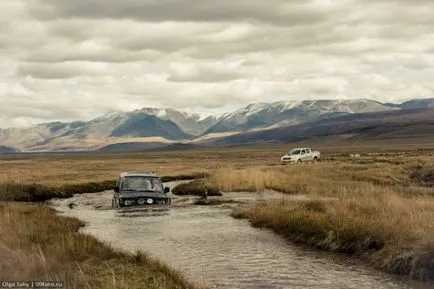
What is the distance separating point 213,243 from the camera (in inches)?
771

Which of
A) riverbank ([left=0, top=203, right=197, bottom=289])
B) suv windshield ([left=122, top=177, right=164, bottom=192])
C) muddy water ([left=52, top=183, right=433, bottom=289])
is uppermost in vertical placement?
suv windshield ([left=122, top=177, right=164, bottom=192])

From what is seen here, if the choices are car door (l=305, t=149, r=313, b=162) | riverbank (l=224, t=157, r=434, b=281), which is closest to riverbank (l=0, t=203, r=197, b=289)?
riverbank (l=224, t=157, r=434, b=281)

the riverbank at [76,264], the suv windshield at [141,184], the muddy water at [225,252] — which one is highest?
the suv windshield at [141,184]

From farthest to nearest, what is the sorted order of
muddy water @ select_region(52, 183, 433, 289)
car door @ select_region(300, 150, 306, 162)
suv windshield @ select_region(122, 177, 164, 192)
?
1. car door @ select_region(300, 150, 306, 162)
2. suv windshield @ select_region(122, 177, 164, 192)
3. muddy water @ select_region(52, 183, 433, 289)

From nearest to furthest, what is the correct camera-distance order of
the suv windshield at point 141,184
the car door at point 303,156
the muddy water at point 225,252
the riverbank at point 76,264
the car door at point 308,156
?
the riverbank at point 76,264 → the muddy water at point 225,252 → the suv windshield at point 141,184 → the car door at point 303,156 → the car door at point 308,156

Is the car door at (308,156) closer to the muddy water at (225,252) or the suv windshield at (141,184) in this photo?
the suv windshield at (141,184)

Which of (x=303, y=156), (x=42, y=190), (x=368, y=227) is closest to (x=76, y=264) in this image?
(x=368, y=227)

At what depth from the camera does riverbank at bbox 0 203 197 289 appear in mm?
11945

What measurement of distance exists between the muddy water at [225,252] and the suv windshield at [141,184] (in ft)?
5.35

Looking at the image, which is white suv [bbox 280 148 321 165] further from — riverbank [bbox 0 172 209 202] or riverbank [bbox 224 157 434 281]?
riverbank [bbox 224 157 434 281]

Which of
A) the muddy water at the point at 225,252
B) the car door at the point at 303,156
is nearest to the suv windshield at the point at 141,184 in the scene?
the muddy water at the point at 225,252

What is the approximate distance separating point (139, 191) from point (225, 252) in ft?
39.7

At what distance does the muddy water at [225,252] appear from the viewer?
13.9 meters

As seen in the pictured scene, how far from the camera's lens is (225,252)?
1781cm
